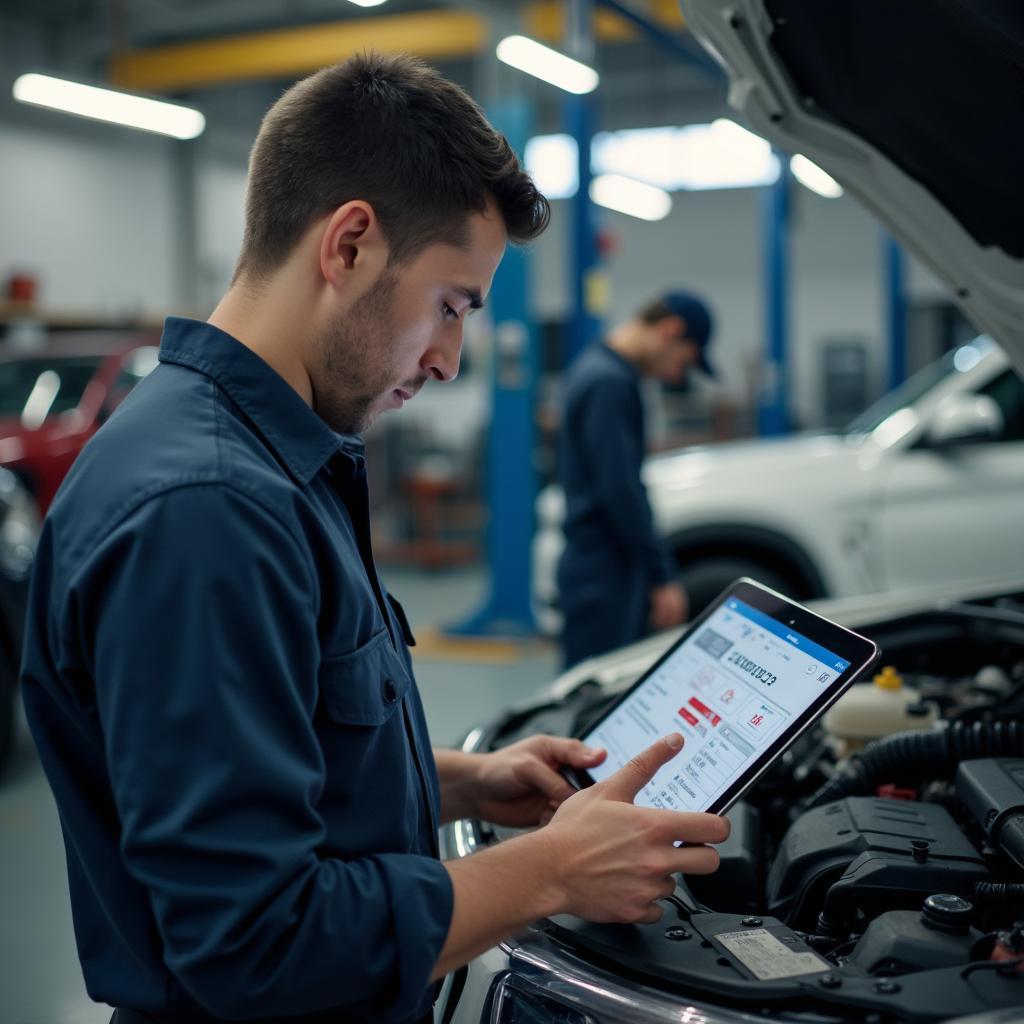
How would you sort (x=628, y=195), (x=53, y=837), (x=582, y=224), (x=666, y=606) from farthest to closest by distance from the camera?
(x=628, y=195) → (x=582, y=224) → (x=666, y=606) → (x=53, y=837)

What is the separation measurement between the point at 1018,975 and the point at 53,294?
12810mm

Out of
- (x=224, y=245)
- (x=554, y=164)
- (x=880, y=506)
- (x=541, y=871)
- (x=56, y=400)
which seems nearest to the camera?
(x=541, y=871)

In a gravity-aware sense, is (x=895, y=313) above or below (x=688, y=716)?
above

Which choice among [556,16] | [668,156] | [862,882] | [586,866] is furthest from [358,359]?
[668,156]

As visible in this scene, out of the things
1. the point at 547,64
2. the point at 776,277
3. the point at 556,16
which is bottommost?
the point at 776,277

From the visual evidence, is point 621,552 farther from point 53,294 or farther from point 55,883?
point 53,294

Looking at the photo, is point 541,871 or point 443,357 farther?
point 443,357

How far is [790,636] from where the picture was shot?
1.34 meters

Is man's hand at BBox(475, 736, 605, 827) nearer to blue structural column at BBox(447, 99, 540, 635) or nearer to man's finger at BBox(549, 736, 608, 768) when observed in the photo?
man's finger at BBox(549, 736, 608, 768)

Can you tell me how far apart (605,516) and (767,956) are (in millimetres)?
2560

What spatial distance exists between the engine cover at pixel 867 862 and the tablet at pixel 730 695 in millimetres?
210

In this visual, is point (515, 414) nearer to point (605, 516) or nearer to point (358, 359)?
point (605, 516)

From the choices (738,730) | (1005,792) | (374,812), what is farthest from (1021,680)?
(374,812)

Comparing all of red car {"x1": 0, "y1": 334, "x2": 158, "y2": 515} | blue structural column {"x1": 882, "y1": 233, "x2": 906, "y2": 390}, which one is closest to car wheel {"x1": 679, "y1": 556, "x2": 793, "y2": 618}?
red car {"x1": 0, "y1": 334, "x2": 158, "y2": 515}
